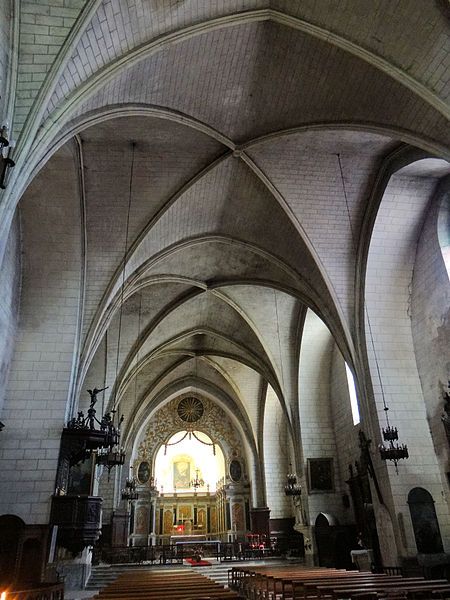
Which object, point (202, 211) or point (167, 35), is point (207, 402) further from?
point (167, 35)

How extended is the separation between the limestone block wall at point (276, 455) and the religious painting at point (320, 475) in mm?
6455

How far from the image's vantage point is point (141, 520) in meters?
26.6

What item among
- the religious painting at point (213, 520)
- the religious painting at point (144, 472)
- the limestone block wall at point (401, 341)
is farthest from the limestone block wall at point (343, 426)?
the religious painting at point (213, 520)

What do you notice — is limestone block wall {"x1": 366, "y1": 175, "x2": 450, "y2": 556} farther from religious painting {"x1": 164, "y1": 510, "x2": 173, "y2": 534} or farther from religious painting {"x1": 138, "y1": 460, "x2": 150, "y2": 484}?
religious painting {"x1": 164, "y1": 510, "x2": 173, "y2": 534}

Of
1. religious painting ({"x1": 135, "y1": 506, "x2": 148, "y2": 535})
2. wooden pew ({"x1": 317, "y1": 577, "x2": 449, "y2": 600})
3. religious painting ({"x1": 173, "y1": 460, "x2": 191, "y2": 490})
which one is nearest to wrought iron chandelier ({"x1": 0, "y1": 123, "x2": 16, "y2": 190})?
wooden pew ({"x1": 317, "y1": 577, "x2": 449, "y2": 600})

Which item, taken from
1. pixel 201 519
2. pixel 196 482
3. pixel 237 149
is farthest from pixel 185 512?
pixel 237 149

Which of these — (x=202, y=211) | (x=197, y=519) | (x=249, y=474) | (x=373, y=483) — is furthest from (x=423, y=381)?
(x=197, y=519)

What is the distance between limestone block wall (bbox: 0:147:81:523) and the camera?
10289mm

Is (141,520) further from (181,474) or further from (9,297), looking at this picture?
(9,297)

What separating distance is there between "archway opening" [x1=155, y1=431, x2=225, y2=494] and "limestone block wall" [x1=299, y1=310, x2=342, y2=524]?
1451 centimetres

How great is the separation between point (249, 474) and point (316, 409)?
958cm

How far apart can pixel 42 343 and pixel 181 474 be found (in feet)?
81.8

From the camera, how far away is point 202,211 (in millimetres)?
14906

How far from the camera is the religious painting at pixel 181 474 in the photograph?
33.5m
